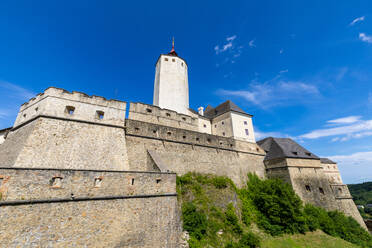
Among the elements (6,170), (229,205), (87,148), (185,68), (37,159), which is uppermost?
(185,68)

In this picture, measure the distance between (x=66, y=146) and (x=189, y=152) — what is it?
906cm

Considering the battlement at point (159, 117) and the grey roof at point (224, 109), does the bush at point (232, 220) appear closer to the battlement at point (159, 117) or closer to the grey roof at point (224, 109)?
the battlement at point (159, 117)

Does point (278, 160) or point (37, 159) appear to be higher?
point (278, 160)

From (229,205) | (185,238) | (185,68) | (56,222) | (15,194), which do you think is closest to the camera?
(15,194)

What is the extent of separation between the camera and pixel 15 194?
5805 mm

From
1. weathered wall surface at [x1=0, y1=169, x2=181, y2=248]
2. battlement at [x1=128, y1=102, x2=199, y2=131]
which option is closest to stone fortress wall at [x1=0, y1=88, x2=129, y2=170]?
weathered wall surface at [x1=0, y1=169, x2=181, y2=248]

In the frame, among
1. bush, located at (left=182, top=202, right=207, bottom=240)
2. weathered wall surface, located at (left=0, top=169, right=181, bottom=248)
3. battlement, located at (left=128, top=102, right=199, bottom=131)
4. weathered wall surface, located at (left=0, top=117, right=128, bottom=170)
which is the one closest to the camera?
weathered wall surface, located at (left=0, top=169, right=181, bottom=248)

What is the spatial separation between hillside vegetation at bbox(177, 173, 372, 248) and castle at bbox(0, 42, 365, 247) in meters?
1.38

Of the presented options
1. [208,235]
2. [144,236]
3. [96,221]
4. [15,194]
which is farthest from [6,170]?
[208,235]

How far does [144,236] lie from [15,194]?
545 cm

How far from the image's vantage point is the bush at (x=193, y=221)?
9180 millimetres

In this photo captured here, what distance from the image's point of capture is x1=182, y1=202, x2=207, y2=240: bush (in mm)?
9180

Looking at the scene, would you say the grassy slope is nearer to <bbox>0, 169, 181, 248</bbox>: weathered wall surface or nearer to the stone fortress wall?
<bbox>0, 169, 181, 248</bbox>: weathered wall surface

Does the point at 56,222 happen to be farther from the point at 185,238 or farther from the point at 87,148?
the point at 185,238
